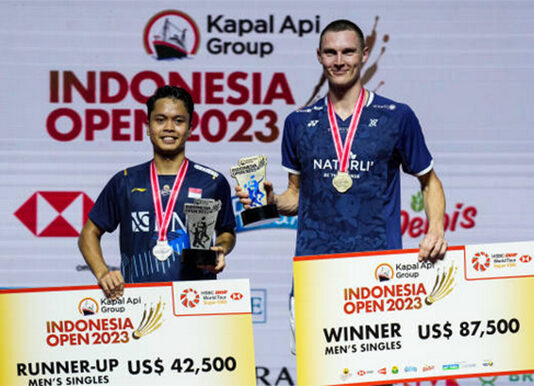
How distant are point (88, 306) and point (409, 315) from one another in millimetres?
1365

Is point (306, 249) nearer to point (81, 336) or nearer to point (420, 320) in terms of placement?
point (420, 320)

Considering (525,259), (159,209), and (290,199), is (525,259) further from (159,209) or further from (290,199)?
(159,209)

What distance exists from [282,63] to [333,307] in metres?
2.35

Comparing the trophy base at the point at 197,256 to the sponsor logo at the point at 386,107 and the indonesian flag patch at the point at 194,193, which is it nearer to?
the indonesian flag patch at the point at 194,193

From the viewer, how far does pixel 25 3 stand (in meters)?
5.96

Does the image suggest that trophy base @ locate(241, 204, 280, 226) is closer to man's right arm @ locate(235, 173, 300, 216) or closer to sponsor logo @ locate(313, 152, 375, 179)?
man's right arm @ locate(235, 173, 300, 216)

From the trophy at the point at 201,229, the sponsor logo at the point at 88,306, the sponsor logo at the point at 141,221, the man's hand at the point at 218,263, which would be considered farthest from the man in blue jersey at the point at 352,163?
the sponsor logo at the point at 88,306

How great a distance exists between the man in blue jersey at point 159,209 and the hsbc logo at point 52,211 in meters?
1.77

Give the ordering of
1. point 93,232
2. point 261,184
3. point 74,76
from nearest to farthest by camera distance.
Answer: point 261,184 < point 93,232 < point 74,76

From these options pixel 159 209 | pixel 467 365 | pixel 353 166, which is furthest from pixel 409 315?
pixel 159 209

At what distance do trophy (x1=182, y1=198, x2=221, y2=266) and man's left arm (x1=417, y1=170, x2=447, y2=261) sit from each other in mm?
871

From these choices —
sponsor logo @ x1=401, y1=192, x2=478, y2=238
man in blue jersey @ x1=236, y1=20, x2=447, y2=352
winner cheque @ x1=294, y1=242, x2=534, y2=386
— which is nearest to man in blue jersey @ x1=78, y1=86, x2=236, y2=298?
man in blue jersey @ x1=236, y1=20, x2=447, y2=352

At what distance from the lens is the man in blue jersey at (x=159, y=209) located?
409 cm

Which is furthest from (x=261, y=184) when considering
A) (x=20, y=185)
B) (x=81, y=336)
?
(x=20, y=185)
